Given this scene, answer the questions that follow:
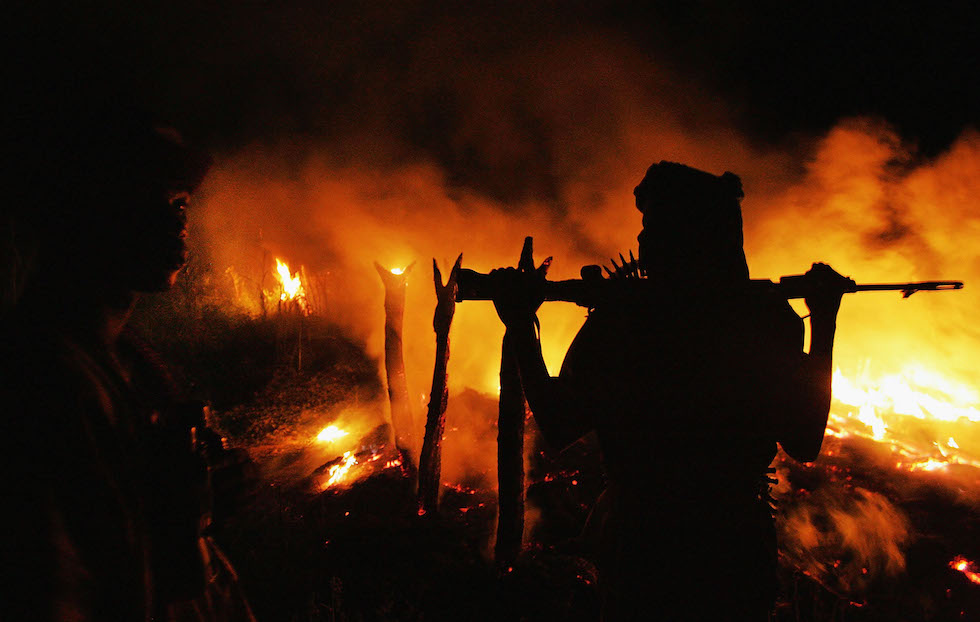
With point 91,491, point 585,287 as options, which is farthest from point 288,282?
point 91,491

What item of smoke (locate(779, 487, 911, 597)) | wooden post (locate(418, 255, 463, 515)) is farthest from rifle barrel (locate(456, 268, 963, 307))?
smoke (locate(779, 487, 911, 597))

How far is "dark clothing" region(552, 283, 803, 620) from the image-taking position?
1986 mm

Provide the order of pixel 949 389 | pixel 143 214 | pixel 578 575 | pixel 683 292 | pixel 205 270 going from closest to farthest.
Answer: pixel 143 214, pixel 683 292, pixel 578 575, pixel 949 389, pixel 205 270

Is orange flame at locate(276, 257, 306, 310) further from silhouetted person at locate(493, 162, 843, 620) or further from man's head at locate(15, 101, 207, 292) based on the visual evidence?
silhouetted person at locate(493, 162, 843, 620)

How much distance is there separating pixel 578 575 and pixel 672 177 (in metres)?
6.47

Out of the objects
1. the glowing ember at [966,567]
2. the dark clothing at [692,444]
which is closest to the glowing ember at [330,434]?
the dark clothing at [692,444]

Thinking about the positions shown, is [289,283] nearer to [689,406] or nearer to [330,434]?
[330,434]

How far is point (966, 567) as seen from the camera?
7090 mm

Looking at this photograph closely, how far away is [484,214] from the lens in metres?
19.8

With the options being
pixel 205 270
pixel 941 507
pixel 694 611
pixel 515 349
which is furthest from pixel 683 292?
pixel 205 270

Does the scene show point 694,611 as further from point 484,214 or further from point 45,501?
point 484,214

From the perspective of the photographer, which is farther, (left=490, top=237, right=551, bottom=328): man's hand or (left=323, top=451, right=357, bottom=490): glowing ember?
(left=323, top=451, right=357, bottom=490): glowing ember

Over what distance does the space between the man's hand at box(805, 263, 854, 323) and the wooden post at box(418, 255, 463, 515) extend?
22.1 ft

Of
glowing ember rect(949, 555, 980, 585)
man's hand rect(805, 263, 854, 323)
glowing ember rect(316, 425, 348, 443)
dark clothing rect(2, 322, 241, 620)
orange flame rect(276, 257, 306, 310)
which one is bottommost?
glowing ember rect(949, 555, 980, 585)
